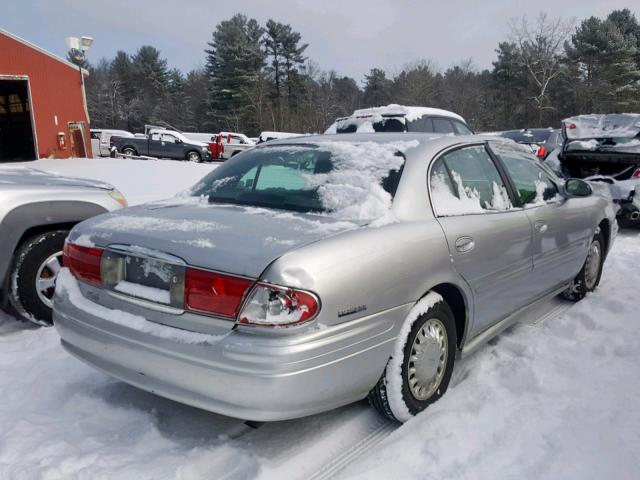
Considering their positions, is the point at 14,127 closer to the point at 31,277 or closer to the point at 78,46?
the point at 78,46

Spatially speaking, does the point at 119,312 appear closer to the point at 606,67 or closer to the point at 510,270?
the point at 510,270

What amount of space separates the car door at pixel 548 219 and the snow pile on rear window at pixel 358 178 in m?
1.05

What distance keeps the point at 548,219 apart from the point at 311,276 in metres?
2.42

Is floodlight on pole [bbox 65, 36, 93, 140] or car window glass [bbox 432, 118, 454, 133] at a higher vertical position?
floodlight on pole [bbox 65, 36, 93, 140]

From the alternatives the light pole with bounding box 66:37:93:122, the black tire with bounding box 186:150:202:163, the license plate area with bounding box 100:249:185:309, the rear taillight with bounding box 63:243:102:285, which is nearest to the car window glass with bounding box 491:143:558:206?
the license plate area with bounding box 100:249:185:309

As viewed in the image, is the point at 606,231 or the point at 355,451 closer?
the point at 355,451

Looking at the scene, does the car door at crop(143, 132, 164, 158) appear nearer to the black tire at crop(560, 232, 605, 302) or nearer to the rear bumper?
the black tire at crop(560, 232, 605, 302)

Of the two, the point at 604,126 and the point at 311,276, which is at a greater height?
the point at 604,126

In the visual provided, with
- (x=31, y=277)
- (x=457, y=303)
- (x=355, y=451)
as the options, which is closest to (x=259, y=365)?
(x=355, y=451)

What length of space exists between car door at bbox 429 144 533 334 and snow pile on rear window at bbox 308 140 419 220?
Answer: 0.28 m

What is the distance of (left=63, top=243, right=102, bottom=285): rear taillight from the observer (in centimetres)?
262

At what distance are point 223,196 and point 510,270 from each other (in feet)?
A: 6.10

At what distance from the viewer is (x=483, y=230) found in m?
3.13

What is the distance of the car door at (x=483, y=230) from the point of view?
2973 millimetres
